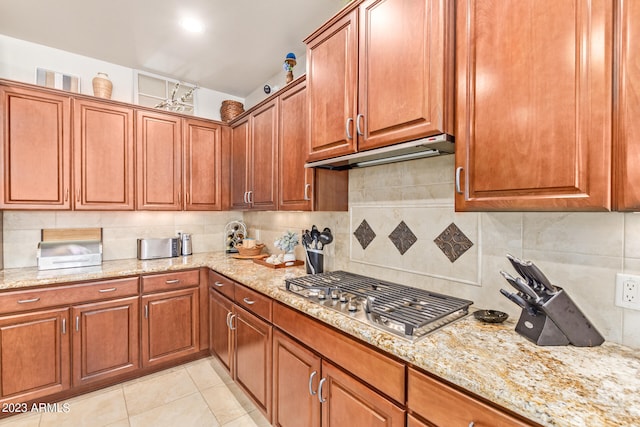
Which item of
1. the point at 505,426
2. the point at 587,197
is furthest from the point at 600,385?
the point at 587,197

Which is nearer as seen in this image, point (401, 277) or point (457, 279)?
point (457, 279)

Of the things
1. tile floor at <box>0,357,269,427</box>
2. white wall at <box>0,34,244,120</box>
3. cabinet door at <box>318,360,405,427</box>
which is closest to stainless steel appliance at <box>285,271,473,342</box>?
cabinet door at <box>318,360,405,427</box>

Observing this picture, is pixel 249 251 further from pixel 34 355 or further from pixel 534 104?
pixel 534 104

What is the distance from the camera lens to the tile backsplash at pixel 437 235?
1110 mm

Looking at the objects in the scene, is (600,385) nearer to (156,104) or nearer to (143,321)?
(143,321)

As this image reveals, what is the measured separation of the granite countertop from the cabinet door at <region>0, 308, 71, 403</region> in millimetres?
2035

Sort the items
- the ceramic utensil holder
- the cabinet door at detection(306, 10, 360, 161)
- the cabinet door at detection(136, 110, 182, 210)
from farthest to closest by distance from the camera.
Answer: the cabinet door at detection(136, 110, 182, 210)
the cabinet door at detection(306, 10, 360, 161)
the ceramic utensil holder

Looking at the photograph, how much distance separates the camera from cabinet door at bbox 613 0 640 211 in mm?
832

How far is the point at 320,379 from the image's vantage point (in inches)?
57.1

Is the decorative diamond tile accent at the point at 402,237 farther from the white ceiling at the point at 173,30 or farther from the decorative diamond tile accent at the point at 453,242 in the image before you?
the white ceiling at the point at 173,30

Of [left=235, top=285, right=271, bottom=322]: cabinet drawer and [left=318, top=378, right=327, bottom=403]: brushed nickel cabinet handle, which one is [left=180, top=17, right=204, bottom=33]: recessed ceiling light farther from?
[left=318, top=378, right=327, bottom=403]: brushed nickel cabinet handle

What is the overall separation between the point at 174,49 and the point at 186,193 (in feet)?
4.30

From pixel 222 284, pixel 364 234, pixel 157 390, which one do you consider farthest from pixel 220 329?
pixel 364 234

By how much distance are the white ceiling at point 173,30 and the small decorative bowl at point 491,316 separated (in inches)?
82.7
